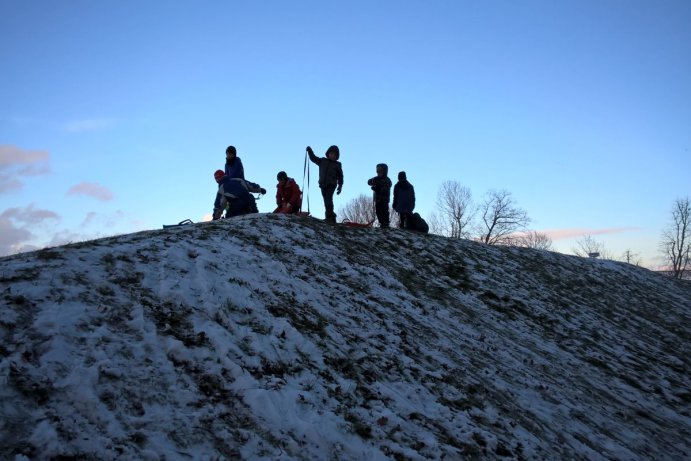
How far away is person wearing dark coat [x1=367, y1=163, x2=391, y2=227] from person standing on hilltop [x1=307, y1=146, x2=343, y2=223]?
1461 millimetres

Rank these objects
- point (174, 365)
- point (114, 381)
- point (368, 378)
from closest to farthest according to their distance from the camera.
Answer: point (114, 381)
point (174, 365)
point (368, 378)

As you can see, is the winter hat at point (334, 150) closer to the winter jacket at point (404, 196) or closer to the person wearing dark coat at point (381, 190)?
the person wearing dark coat at point (381, 190)

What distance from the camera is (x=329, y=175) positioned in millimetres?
10922

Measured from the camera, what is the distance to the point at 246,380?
4090mm

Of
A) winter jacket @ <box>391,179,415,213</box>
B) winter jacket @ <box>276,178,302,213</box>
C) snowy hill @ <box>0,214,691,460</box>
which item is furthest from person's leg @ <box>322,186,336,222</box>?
winter jacket @ <box>391,179,415,213</box>

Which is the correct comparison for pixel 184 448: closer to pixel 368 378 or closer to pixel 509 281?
pixel 368 378

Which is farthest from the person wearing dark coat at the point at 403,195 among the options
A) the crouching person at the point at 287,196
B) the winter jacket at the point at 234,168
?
the winter jacket at the point at 234,168

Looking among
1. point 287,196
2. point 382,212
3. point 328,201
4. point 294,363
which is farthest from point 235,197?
point 294,363

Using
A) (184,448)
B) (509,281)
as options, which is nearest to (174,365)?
(184,448)

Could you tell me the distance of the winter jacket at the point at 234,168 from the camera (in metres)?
10.3

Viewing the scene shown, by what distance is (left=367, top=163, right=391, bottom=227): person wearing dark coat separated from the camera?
40.1 feet

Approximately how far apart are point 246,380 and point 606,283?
1421 cm

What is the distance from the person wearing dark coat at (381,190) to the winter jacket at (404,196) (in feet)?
2.08

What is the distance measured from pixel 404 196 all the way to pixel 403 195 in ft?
0.14
